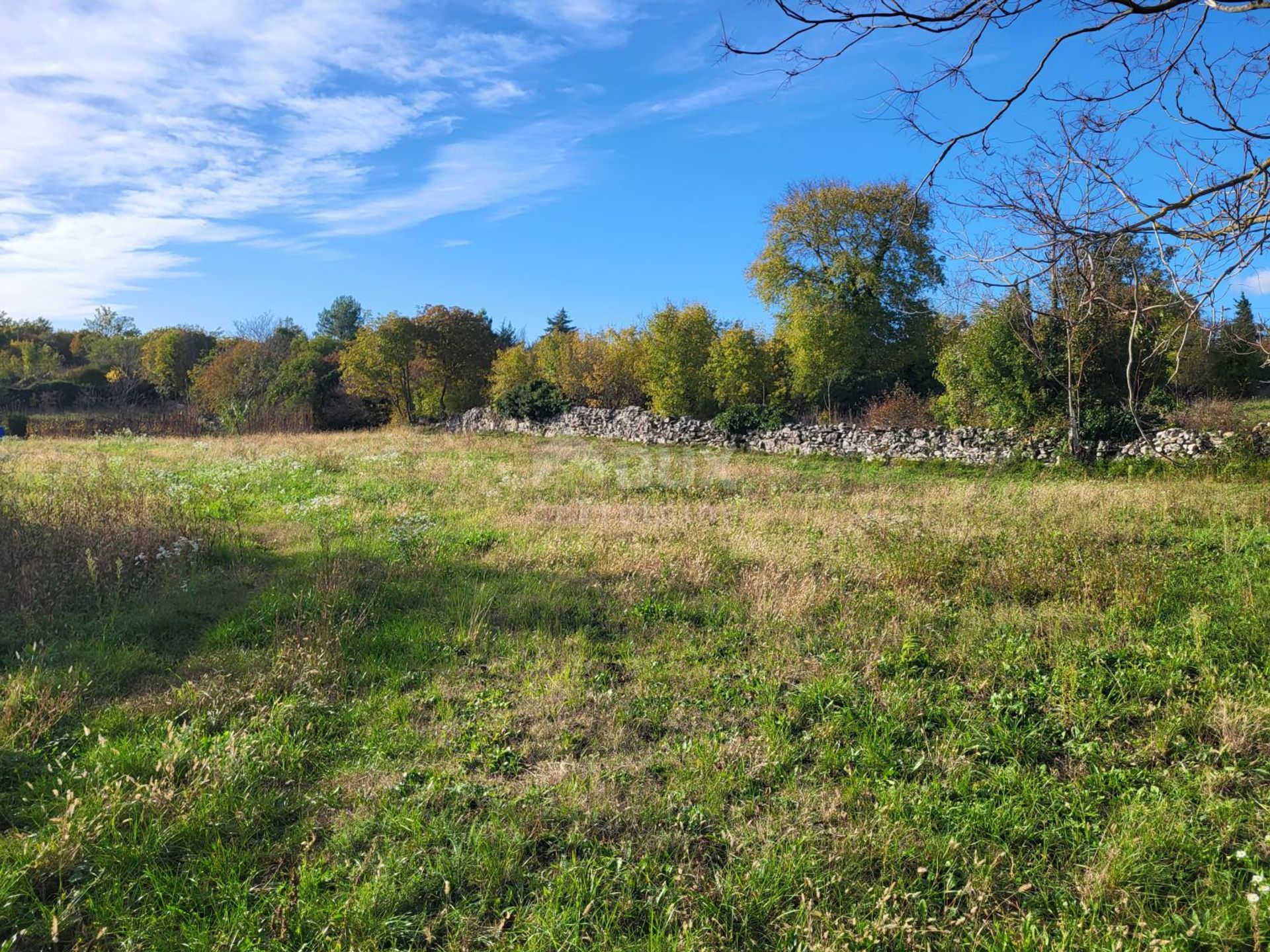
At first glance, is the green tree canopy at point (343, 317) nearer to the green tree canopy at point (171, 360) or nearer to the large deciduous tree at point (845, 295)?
the green tree canopy at point (171, 360)

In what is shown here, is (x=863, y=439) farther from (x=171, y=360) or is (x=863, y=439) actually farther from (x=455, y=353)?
(x=171, y=360)

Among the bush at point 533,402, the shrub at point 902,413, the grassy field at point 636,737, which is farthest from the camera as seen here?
the bush at point 533,402

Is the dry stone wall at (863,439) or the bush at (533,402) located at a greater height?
the bush at (533,402)

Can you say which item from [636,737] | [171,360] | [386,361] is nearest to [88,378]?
[171,360]

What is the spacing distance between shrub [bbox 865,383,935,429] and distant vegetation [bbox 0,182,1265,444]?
0.29 feet

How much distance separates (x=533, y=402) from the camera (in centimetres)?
2988

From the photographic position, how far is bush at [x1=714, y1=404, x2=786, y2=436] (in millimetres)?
22828

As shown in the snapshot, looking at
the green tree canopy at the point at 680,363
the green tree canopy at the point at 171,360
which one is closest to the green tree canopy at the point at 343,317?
the green tree canopy at the point at 171,360

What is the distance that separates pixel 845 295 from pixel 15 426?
3406cm

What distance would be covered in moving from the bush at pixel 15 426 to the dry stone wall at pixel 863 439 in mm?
20063

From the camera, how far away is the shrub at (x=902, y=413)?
21.4 m

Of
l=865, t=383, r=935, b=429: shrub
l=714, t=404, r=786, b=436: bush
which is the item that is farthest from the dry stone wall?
l=865, t=383, r=935, b=429: shrub

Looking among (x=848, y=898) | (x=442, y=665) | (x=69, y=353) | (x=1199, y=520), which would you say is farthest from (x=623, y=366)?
(x=69, y=353)

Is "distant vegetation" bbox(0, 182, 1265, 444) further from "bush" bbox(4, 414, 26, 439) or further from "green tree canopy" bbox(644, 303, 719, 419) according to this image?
"bush" bbox(4, 414, 26, 439)
